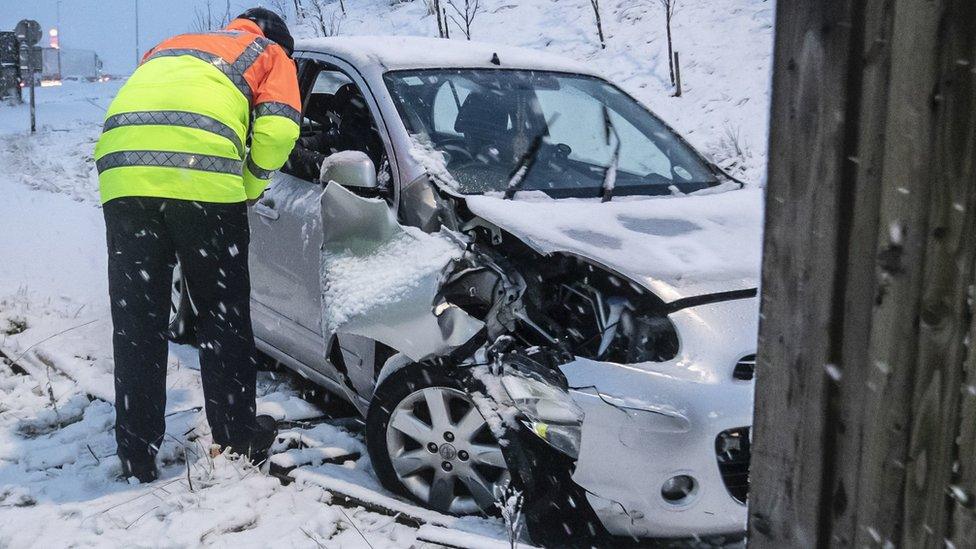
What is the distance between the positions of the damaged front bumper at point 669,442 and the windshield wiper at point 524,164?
1.12 metres

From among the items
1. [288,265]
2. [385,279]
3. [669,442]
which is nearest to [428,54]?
[288,265]

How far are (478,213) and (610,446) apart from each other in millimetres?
1055

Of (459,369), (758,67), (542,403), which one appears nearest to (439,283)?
(459,369)

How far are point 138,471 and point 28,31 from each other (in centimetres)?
1715

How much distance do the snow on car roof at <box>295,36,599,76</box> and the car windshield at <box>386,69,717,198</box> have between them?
6 centimetres

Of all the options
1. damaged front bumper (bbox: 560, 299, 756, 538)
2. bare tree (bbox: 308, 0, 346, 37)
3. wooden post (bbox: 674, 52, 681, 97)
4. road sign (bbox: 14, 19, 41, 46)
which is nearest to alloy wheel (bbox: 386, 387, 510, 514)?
damaged front bumper (bbox: 560, 299, 756, 538)

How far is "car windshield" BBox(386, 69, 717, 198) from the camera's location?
3.75 meters

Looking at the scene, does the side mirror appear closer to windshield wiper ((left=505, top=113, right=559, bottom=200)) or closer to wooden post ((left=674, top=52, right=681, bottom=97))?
windshield wiper ((left=505, top=113, right=559, bottom=200))

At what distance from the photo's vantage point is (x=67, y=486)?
11.2 ft

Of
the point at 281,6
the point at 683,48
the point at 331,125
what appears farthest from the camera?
the point at 281,6

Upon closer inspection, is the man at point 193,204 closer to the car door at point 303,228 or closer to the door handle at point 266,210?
the car door at point 303,228

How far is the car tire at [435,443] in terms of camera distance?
313 centimetres

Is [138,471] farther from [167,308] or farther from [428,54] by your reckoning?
[428,54]

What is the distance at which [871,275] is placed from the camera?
1.29 metres
